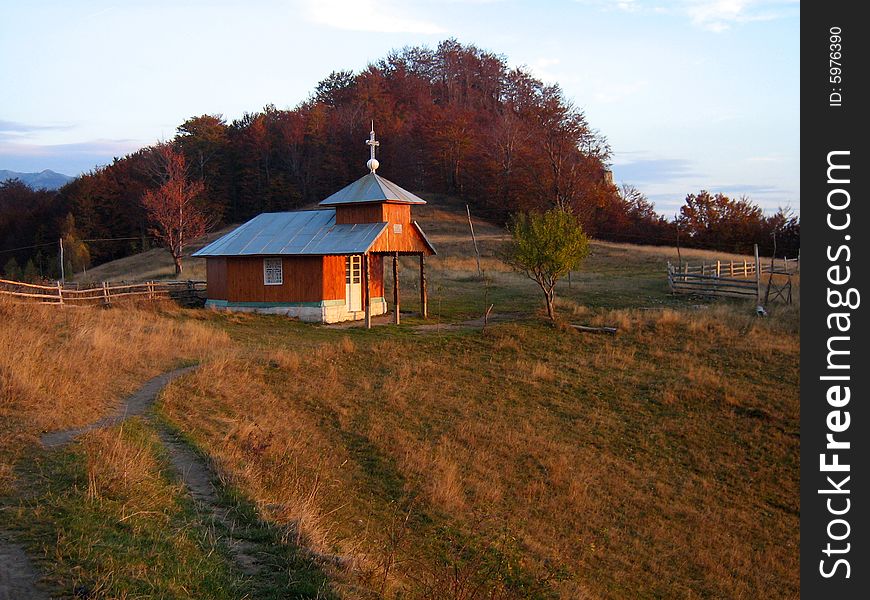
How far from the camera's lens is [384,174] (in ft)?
264

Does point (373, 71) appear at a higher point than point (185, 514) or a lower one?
higher

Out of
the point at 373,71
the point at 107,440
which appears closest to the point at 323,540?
the point at 107,440

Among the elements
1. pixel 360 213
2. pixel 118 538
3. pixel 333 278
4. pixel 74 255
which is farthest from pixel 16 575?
pixel 74 255

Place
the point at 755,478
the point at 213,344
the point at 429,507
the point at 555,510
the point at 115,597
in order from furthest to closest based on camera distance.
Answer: the point at 213,344
the point at 755,478
the point at 555,510
the point at 429,507
the point at 115,597

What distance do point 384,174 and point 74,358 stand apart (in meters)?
66.8

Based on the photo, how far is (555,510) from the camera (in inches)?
528

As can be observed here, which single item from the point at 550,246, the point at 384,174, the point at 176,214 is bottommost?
the point at 550,246

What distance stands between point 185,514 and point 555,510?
291 inches

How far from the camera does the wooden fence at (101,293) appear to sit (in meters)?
27.4

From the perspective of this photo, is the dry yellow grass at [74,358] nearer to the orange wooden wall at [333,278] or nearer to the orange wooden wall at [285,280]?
the orange wooden wall at [285,280]

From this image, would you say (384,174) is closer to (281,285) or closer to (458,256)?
(458,256)

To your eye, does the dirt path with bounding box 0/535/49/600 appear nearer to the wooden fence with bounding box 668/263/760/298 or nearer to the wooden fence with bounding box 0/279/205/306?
the wooden fence with bounding box 0/279/205/306

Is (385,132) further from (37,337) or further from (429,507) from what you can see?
(429,507)

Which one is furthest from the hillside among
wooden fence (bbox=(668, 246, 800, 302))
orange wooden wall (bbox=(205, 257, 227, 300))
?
orange wooden wall (bbox=(205, 257, 227, 300))
